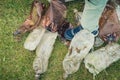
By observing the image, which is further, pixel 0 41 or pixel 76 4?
pixel 76 4

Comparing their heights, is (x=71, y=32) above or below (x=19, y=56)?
above

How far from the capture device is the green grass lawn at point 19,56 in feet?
14.7

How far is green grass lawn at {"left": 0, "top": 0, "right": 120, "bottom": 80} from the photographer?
14.7ft

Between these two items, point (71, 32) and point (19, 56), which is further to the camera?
point (71, 32)

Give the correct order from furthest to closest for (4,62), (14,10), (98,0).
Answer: (14,10), (4,62), (98,0)

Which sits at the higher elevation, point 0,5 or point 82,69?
point 0,5

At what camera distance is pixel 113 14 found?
4738mm

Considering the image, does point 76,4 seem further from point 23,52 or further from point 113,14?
point 23,52

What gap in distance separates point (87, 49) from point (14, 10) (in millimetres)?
1124

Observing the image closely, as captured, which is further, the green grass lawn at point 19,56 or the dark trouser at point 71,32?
the dark trouser at point 71,32

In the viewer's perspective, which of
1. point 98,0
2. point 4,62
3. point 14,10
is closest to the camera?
point 98,0

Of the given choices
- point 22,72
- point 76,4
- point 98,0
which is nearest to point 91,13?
point 98,0

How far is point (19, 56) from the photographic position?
4594mm

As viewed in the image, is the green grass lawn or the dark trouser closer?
the green grass lawn
